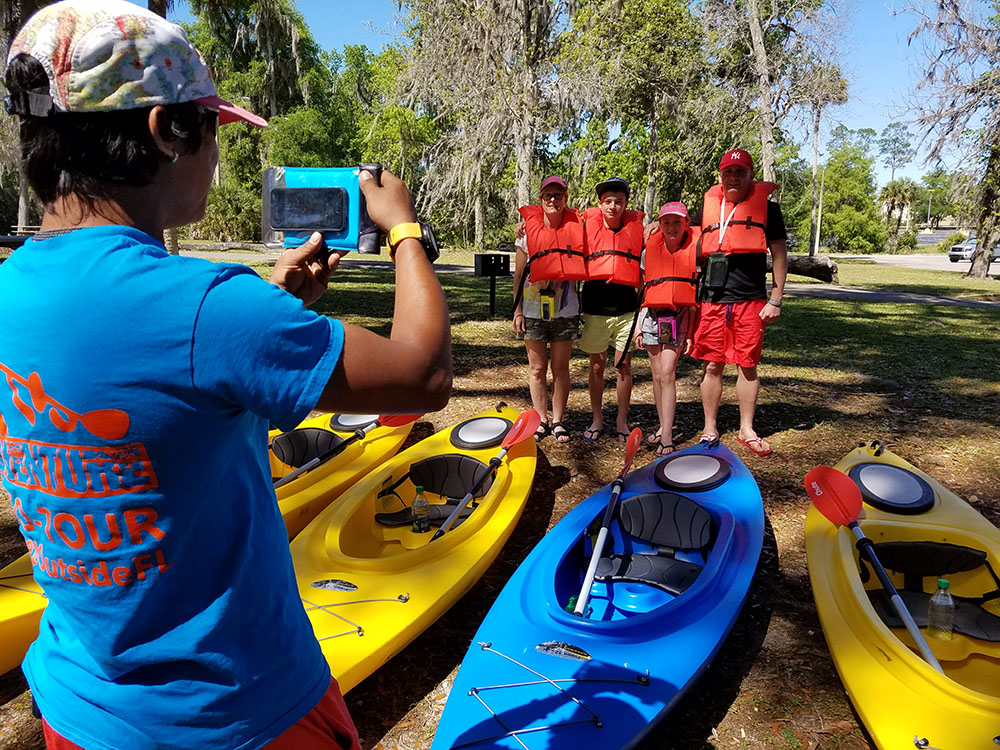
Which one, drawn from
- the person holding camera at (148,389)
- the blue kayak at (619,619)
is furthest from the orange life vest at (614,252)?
the person holding camera at (148,389)

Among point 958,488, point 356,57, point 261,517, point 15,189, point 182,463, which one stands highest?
point 356,57

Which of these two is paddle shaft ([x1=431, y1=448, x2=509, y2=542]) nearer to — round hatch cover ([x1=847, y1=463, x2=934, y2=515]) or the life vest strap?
the life vest strap

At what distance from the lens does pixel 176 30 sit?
921 mm

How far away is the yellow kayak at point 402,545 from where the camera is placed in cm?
279

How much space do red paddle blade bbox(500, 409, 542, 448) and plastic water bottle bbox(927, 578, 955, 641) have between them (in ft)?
8.01

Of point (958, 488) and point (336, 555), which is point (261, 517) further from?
point (958, 488)

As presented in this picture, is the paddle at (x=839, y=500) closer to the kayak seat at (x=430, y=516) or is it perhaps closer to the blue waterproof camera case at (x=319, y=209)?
the kayak seat at (x=430, y=516)

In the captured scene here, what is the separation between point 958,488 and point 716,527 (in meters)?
2.59

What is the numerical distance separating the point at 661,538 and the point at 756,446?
202 centimetres

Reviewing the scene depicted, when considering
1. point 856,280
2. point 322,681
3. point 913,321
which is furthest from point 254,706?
point 856,280

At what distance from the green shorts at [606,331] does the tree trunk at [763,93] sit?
12.6 meters

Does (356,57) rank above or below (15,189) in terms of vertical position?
above

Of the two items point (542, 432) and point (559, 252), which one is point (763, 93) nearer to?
point (559, 252)

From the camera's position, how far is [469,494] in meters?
3.94
